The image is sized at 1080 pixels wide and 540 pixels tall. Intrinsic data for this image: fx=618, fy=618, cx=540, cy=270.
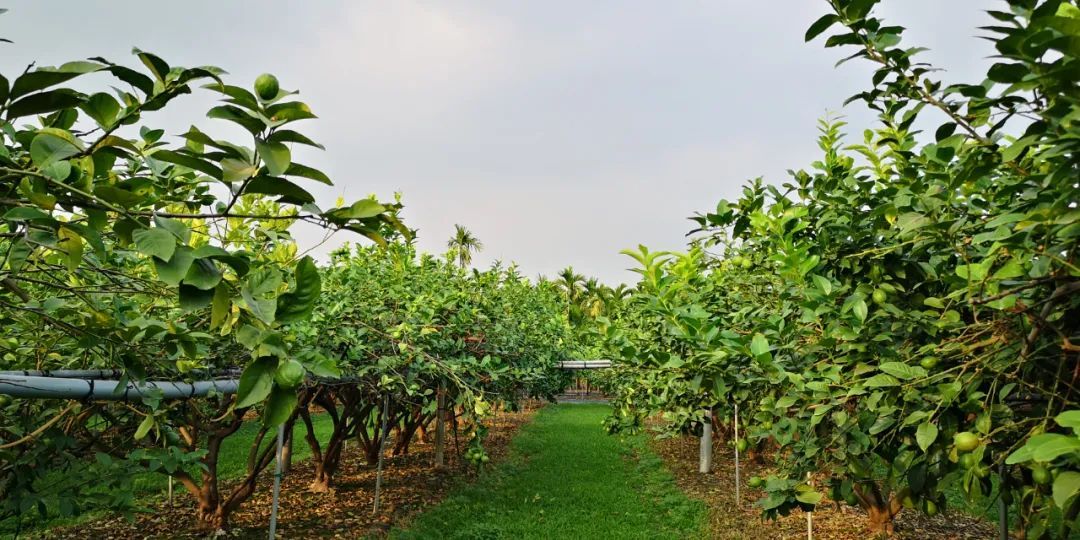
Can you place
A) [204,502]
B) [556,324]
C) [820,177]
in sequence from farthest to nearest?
[556,324], [204,502], [820,177]

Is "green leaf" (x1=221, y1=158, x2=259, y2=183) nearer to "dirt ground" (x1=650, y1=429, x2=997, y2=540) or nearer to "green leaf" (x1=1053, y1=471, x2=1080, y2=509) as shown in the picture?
"green leaf" (x1=1053, y1=471, x2=1080, y2=509)

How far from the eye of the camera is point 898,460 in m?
1.78

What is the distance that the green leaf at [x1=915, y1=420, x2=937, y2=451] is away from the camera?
1.45 m

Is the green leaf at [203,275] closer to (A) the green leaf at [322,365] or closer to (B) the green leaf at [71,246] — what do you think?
(A) the green leaf at [322,365]

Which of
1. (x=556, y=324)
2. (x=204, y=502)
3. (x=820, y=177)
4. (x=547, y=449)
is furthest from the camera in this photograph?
(x=547, y=449)

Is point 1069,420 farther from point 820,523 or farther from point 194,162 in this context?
point 820,523

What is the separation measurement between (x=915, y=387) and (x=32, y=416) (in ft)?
12.3

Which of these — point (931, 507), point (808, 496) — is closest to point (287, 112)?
point (808, 496)

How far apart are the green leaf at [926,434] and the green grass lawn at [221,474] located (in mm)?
3312

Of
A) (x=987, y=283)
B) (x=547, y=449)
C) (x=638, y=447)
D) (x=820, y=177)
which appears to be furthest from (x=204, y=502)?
(x=638, y=447)

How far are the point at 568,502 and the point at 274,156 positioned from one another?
797 cm

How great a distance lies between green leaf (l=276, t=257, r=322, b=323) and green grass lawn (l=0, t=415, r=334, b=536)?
2.75m

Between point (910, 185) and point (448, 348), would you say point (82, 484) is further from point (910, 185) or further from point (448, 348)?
point (448, 348)

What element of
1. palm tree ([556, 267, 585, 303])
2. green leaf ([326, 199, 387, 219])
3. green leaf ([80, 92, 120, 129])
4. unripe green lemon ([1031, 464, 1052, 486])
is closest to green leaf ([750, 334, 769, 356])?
unripe green lemon ([1031, 464, 1052, 486])
